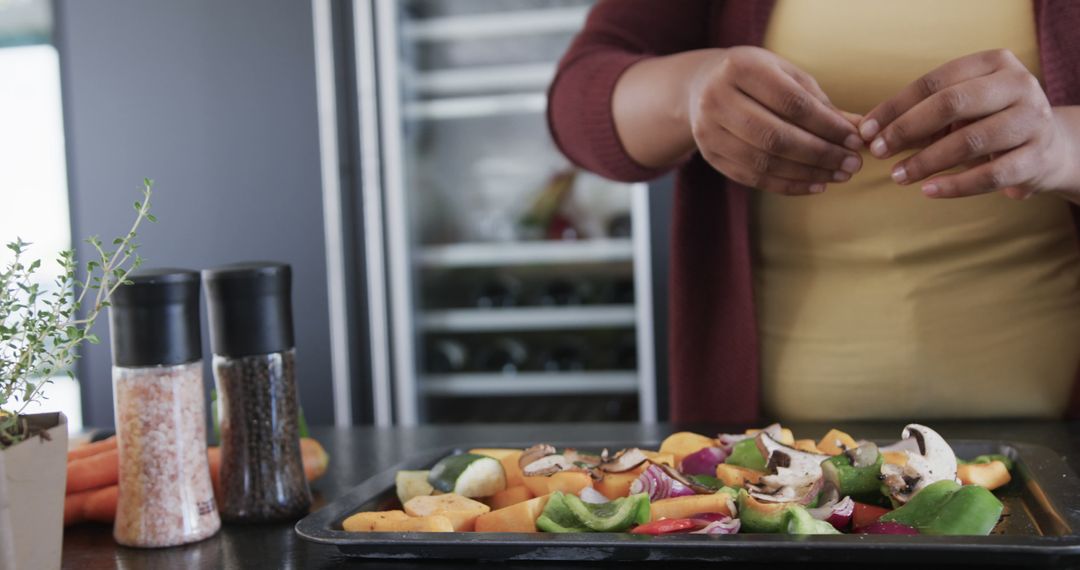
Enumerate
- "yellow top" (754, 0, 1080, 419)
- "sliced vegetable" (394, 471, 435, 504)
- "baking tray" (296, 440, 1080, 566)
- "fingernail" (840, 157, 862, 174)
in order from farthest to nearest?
"yellow top" (754, 0, 1080, 419)
"fingernail" (840, 157, 862, 174)
"sliced vegetable" (394, 471, 435, 504)
"baking tray" (296, 440, 1080, 566)

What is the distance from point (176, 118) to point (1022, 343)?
232cm

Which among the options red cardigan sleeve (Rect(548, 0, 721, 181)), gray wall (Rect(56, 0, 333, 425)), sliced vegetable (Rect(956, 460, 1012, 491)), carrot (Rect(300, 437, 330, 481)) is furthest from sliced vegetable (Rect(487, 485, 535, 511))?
gray wall (Rect(56, 0, 333, 425))

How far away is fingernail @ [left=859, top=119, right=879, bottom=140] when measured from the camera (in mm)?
883

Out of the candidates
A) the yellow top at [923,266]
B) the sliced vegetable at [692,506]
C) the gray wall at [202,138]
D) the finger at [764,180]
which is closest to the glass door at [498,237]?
the gray wall at [202,138]

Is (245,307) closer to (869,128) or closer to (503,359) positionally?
(869,128)

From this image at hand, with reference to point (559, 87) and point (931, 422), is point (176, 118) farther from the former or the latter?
point (931, 422)

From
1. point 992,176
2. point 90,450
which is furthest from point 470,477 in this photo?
point 992,176

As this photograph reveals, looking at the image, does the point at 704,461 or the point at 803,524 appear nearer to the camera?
the point at 803,524

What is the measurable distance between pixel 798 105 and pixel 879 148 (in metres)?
0.08

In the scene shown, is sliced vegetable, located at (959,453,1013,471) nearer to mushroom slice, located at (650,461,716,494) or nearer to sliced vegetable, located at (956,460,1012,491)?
sliced vegetable, located at (956,460,1012,491)

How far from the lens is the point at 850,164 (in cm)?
92

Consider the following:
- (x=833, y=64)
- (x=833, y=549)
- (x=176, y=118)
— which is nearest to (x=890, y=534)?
(x=833, y=549)

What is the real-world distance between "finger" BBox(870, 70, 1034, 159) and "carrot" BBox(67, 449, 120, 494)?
72 centimetres

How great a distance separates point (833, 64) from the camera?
120 cm
